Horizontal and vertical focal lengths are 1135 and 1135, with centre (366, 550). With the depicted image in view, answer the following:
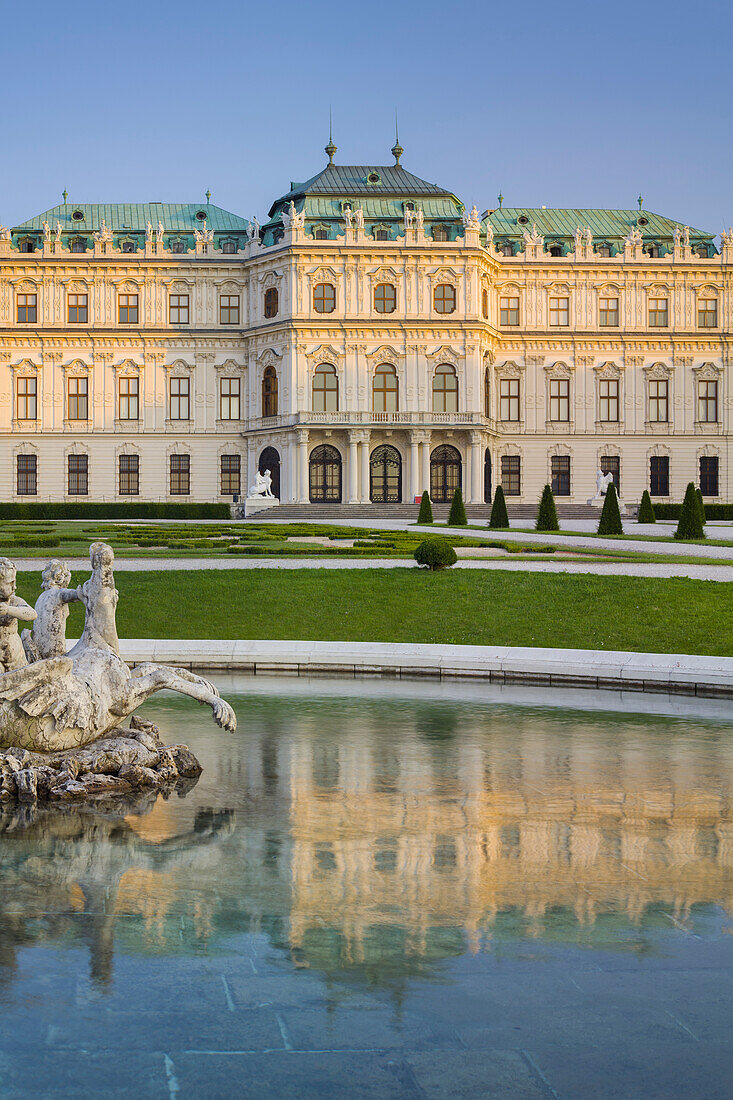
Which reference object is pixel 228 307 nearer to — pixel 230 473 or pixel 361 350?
pixel 361 350

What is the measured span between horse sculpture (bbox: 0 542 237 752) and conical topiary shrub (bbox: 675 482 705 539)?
27.4 m

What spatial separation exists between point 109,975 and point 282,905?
1059 mm

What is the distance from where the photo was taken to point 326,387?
60031 mm

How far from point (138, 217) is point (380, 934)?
2572 inches

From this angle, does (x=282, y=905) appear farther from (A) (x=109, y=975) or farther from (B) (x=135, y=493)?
(B) (x=135, y=493)

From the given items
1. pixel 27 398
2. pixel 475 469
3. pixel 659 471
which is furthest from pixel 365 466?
pixel 27 398

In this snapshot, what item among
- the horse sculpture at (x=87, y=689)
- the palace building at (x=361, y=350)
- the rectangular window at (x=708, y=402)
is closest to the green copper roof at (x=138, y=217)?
the palace building at (x=361, y=350)

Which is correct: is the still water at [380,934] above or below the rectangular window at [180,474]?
below

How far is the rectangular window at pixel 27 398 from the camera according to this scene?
206 feet

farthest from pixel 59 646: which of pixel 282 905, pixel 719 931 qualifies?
pixel 719 931

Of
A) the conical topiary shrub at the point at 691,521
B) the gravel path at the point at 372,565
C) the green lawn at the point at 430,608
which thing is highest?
the conical topiary shrub at the point at 691,521

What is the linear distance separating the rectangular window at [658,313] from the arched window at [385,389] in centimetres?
1572

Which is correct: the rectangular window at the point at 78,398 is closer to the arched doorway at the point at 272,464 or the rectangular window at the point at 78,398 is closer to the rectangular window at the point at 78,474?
the rectangular window at the point at 78,474

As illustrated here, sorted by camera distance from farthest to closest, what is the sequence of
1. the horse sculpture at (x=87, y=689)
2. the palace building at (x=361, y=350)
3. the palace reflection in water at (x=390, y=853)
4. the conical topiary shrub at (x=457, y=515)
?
the palace building at (x=361, y=350) < the conical topiary shrub at (x=457, y=515) < the horse sculpture at (x=87, y=689) < the palace reflection in water at (x=390, y=853)
